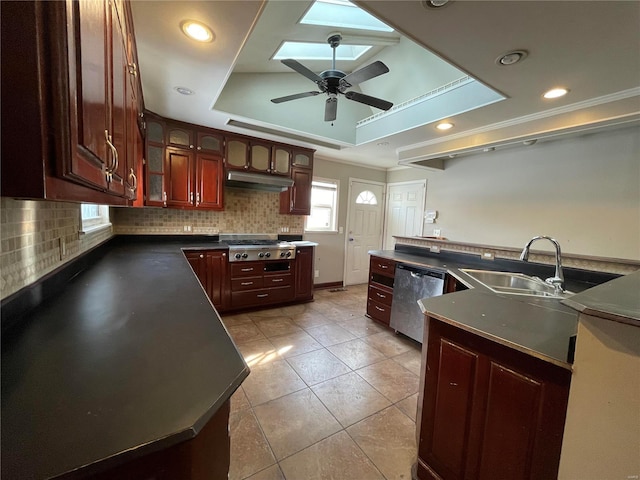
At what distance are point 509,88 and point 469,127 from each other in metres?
0.86

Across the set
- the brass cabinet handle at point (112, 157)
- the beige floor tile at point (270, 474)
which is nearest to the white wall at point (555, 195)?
the beige floor tile at point (270, 474)

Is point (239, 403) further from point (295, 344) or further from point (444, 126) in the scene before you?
point (444, 126)

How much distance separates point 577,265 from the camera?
7.14 feet

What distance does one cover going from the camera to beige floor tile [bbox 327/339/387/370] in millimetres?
2492

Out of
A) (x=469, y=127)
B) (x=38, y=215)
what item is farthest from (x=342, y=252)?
(x=38, y=215)

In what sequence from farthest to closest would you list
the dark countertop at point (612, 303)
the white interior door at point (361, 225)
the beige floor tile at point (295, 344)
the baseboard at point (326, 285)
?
1. the white interior door at point (361, 225)
2. the baseboard at point (326, 285)
3. the beige floor tile at point (295, 344)
4. the dark countertop at point (612, 303)

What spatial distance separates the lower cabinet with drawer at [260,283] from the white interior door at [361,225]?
5.34ft

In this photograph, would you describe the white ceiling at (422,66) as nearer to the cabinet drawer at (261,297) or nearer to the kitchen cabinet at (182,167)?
the kitchen cabinet at (182,167)

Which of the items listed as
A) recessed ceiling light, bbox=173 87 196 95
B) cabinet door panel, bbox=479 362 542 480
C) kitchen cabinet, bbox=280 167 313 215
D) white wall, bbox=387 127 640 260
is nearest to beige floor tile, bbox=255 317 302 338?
kitchen cabinet, bbox=280 167 313 215

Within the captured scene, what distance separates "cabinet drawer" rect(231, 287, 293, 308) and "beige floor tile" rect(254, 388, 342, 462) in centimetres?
177

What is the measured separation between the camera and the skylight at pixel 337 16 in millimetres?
2271

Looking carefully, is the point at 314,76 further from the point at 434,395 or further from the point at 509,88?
the point at 434,395

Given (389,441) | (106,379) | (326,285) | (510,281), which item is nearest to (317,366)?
(389,441)

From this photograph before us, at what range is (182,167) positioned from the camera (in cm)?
326
